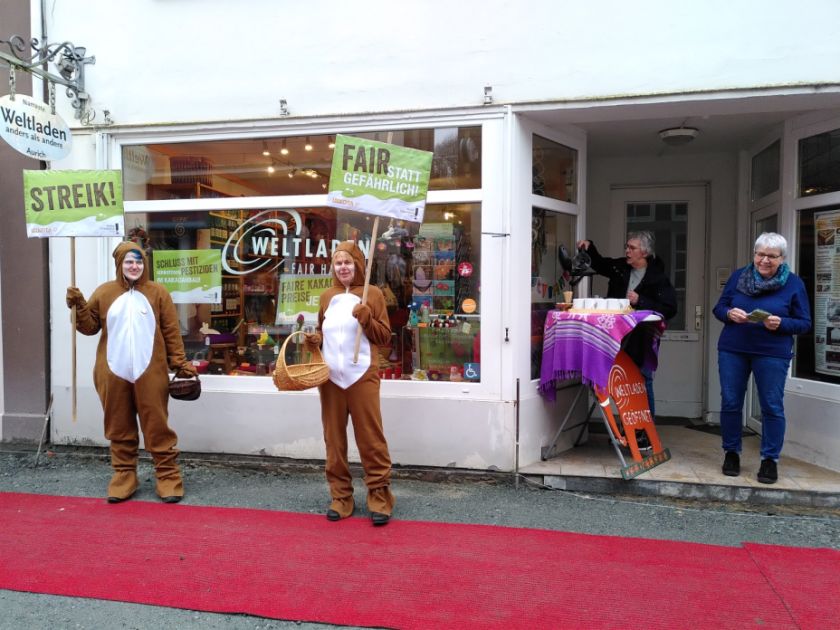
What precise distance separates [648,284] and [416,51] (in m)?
2.71

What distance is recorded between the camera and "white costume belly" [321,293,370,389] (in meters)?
4.01

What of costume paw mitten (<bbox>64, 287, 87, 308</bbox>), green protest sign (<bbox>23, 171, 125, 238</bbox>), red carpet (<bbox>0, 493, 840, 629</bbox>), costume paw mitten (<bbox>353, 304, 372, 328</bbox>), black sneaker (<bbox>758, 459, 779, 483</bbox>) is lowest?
red carpet (<bbox>0, 493, 840, 629</bbox>)

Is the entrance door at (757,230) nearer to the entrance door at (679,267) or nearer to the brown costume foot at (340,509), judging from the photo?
the entrance door at (679,267)

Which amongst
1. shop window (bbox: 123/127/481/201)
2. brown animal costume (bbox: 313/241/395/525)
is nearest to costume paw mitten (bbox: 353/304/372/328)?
brown animal costume (bbox: 313/241/395/525)

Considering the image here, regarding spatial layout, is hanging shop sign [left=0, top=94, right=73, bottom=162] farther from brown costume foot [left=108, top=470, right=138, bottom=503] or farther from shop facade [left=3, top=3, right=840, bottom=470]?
brown costume foot [left=108, top=470, right=138, bottom=503]

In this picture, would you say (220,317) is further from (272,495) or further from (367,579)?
(367,579)

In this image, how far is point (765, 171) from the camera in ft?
19.0

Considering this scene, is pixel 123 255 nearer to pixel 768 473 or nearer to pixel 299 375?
pixel 299 375

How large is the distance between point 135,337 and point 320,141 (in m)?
2.27

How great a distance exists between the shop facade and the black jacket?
0.29 meters

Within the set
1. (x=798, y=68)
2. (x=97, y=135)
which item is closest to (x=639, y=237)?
(x=798, y=68)

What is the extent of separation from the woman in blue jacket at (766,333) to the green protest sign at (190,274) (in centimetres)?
433

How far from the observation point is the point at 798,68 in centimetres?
448

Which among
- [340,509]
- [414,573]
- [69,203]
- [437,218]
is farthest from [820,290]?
[69,203]
